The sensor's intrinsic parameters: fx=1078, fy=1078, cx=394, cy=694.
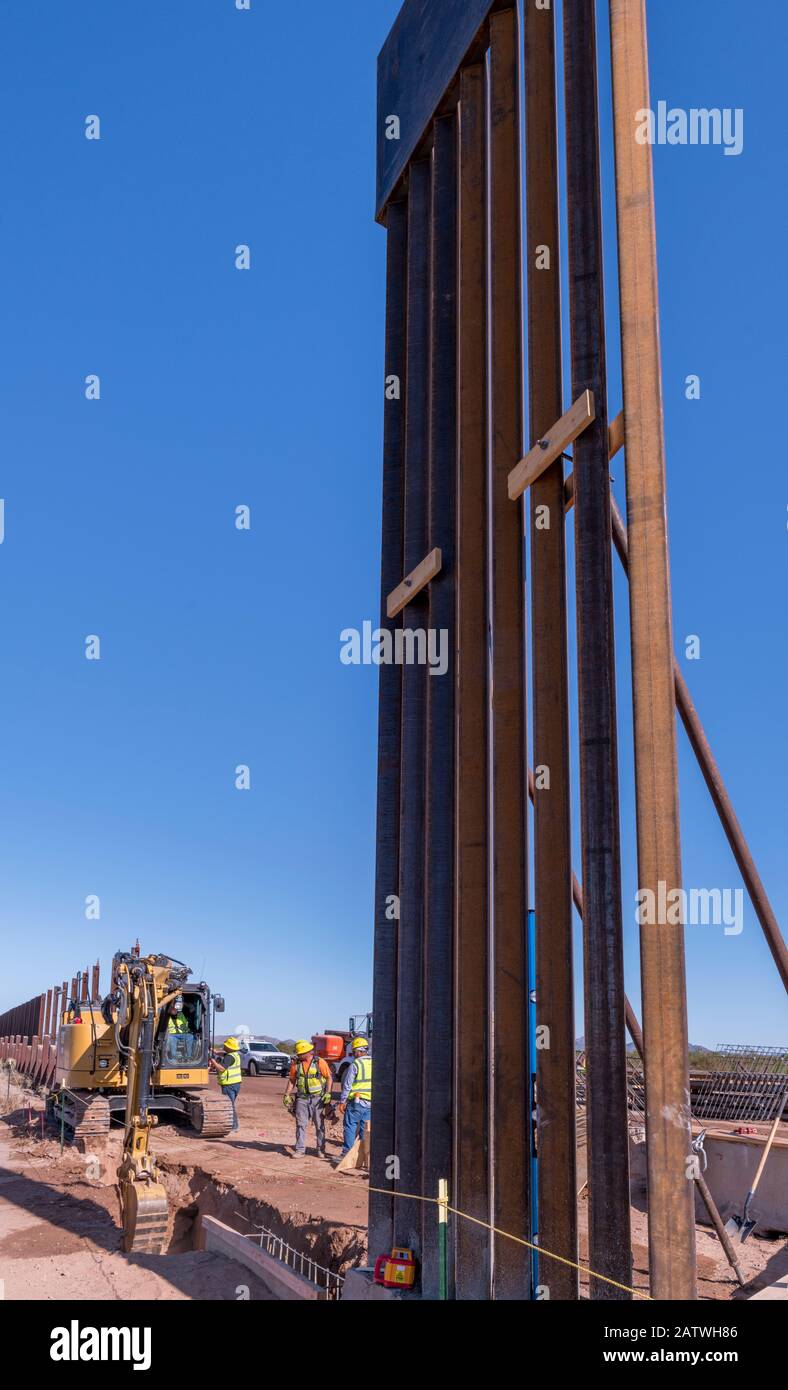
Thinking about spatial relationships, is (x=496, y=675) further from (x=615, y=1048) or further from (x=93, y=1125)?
(x=93, y=1125)

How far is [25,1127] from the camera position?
79.2 feet

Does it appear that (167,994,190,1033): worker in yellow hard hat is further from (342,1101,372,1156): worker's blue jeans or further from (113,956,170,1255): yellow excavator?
(113,956,170,1255): yellow excavator

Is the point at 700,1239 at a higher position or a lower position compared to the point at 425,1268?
lower

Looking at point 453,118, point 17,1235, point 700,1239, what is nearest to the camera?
point 453,118

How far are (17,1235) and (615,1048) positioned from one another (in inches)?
428

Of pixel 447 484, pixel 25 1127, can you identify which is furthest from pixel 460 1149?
pixel 25 1127

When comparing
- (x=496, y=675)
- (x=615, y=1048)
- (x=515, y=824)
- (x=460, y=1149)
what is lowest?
(x=460, y=1149)

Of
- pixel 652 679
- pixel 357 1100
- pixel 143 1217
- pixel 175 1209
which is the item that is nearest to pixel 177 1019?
pixel 175 1209

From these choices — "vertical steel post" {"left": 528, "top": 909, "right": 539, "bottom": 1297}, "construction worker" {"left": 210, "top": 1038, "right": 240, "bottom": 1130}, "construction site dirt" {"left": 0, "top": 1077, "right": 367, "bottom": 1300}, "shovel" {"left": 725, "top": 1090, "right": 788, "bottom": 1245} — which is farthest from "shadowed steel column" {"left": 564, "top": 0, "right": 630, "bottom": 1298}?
"construction worker" {"left": 210, "top": 1038, "right": 240, "bottom": 1130}

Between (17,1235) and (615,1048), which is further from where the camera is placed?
(17,1235)

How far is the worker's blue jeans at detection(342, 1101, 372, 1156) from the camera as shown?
1588cm

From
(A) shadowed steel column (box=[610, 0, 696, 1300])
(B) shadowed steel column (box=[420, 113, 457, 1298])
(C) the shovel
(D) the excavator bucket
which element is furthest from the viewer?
(C) the shovel

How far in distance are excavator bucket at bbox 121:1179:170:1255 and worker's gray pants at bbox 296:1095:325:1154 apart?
576 cm
